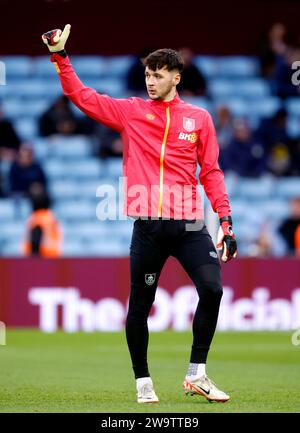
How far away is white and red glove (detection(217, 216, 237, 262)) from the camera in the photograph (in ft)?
26.1

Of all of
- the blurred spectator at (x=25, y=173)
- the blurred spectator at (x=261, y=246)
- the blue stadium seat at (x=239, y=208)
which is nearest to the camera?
the blurred spectator at (x=261, y=246)

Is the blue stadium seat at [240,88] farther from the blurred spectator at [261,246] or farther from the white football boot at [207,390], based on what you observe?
the white football boot at [207,390]

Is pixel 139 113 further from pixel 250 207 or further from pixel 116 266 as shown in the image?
pixel 250 207

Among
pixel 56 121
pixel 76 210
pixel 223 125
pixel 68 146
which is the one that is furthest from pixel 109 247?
pixel 223 125

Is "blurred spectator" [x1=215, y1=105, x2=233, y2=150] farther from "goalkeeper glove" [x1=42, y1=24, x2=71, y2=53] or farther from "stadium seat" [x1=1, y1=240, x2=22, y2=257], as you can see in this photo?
"goalkeeper glove" [x1=42, y1=24, x2=71, y2=53]

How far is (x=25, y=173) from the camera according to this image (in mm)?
18953

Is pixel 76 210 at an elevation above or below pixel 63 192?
below

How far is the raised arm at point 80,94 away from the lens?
7684 millimetres

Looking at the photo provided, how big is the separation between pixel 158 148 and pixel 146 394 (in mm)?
1663

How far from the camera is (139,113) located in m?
7.91

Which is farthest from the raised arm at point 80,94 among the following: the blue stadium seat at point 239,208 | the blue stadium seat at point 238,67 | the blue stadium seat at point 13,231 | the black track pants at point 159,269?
the blue stadium seat at point 238,67

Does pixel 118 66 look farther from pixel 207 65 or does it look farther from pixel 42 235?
pixel 42 235

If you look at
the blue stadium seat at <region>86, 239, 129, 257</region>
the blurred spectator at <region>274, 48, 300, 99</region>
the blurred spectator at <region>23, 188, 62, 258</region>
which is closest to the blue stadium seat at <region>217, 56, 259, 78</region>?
the blurred spectator at <region>274, 48, 300, 99</region>

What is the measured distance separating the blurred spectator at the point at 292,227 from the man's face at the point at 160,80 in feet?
35.8
